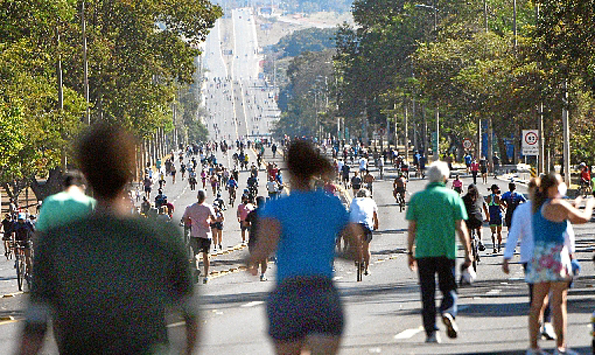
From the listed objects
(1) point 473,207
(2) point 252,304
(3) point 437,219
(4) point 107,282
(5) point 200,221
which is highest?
(4) point 107,282

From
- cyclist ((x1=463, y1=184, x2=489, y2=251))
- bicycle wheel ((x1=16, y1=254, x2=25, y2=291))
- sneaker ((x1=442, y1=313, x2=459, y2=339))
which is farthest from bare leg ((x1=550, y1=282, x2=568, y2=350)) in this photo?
bicycle wheel ((x1=16, y1=254, x2=25, y2=291))

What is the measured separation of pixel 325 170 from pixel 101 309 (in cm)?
263

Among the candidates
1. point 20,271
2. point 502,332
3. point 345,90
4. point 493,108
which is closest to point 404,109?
point 345,90

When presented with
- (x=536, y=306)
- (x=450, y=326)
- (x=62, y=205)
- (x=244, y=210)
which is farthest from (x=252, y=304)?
(x=244, y=210)

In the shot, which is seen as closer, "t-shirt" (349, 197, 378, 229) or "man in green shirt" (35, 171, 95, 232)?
"man in green shirt" (35, 171, 95, 232)

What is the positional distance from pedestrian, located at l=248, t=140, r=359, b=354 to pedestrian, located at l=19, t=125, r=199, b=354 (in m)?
1.67

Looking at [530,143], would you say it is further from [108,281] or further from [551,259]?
[108,281]

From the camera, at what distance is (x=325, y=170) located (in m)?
7.79

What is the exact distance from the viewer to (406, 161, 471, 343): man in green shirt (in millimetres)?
11195

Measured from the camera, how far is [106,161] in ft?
18.8

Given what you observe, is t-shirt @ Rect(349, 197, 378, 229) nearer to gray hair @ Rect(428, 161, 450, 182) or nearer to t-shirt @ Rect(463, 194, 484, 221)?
t-shirt @ Rect(463, 194, 484, 221)

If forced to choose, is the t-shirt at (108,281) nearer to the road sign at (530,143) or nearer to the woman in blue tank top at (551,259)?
the woman in blue tank top at (551,259)

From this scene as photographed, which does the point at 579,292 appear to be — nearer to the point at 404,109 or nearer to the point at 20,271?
the point at 20,271

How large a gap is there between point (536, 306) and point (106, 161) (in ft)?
20.5
